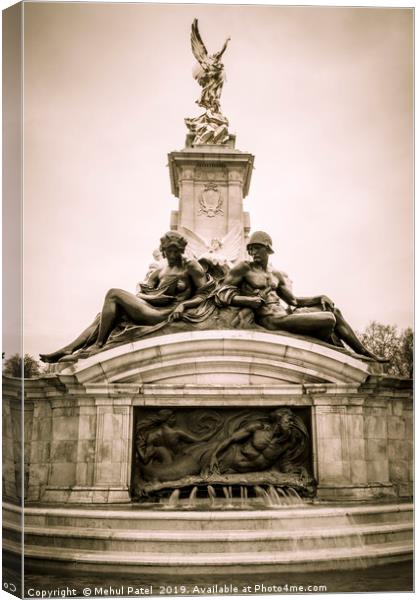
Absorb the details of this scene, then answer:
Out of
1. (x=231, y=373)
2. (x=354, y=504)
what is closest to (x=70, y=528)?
(x=231, y=373)

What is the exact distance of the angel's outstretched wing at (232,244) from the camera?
11877mm

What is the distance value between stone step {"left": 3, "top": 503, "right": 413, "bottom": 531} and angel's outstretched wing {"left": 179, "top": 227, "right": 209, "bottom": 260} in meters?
3.82

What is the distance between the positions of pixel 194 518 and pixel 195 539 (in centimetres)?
31

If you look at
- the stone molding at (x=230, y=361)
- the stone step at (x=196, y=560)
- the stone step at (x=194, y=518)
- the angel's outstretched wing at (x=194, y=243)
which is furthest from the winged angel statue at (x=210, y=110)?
the stone step at (x=196, y=560)

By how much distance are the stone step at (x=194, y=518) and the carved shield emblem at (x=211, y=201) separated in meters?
4.58

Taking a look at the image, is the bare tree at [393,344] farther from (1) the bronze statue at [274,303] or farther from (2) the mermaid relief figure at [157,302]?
(2) the mermaid relief figure at [157,302]

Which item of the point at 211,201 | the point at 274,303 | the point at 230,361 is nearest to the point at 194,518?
the point at 230,361

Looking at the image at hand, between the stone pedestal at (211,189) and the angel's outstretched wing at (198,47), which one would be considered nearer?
the angel's outstretched wing at (198,47)

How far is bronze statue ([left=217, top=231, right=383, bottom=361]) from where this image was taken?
1058 cm

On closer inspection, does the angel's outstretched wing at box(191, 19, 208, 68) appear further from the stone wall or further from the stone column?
the stone column

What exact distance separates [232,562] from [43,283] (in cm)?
386

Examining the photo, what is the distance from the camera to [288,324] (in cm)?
1055

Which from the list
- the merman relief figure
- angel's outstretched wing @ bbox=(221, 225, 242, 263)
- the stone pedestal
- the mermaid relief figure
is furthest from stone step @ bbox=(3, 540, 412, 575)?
the stone pedestal

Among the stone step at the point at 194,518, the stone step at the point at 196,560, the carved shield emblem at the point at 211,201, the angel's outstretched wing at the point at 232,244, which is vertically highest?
the carved shield emblem at the point at 211,201
